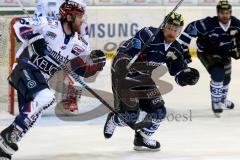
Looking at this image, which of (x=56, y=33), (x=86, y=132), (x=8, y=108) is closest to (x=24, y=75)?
(x=56, y=33)

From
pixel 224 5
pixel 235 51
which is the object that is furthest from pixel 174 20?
pixel 235 51

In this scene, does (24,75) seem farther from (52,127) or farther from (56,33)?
(52,127)

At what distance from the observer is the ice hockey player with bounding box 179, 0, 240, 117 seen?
6.79 m

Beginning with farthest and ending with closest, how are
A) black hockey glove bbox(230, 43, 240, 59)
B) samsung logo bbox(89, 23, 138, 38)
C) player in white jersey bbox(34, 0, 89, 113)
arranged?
1. samsung logo bbox(89, 23, 138, 38)
2. black hockey glove bbox(230, 43, 240, 59)
3. player in white jersey bbox(34, 0, 89, 113)

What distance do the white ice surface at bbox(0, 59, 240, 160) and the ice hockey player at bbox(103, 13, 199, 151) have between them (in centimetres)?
17

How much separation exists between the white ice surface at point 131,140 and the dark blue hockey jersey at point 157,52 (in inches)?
22.7

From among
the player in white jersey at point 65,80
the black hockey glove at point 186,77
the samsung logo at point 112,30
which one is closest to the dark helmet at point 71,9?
the black hockey glove at point 186,77

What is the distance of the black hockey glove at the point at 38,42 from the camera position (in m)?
4.88

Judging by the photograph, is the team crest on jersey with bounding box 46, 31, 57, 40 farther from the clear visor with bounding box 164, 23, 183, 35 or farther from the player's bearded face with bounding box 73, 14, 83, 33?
the clear visor with bounding box 164, 23, 183, 35

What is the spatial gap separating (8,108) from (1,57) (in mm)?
432

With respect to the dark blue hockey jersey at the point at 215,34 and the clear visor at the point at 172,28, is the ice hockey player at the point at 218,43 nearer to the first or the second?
the dark blue hockey jersey at the point at 215,34

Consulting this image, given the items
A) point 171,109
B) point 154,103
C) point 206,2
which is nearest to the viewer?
point 154,103

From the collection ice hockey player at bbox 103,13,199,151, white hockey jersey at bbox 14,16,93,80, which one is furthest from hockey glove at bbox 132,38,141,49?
white hockey jersey at bbox 14,16,93,80

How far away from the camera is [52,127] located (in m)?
6.19
